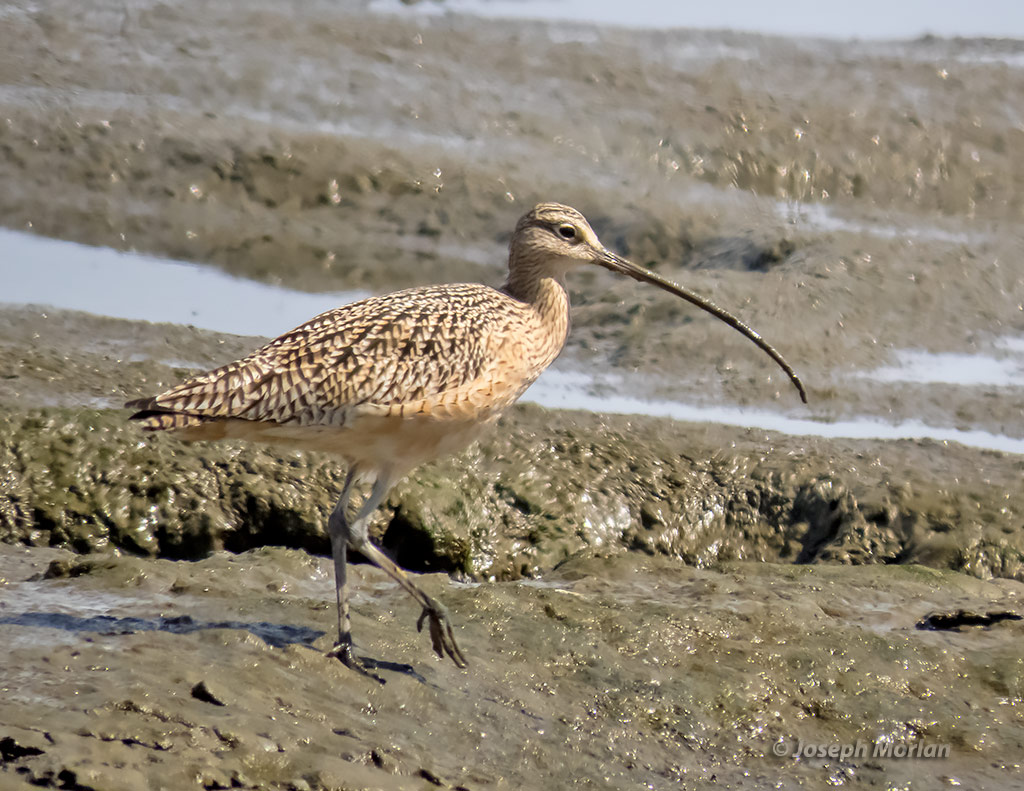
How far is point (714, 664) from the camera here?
5.10m

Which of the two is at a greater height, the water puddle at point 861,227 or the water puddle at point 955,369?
the water puddle at point 861,227

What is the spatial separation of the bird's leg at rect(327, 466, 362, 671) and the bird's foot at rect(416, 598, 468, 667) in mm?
272

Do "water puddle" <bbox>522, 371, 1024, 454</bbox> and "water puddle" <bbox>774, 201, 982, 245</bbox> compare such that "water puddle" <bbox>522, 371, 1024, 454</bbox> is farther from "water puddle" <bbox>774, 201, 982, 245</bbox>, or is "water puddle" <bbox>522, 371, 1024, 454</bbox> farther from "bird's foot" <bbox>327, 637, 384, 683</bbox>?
"bird's foot" <bbox>327, 637, 384, 683</bbox>

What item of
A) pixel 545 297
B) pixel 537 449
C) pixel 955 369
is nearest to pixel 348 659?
pixel 545 297

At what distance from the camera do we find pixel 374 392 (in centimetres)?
474

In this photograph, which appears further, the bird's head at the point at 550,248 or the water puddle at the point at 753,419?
the water puddle at the point at 753,419

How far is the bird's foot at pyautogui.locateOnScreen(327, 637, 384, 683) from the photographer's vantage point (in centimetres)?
450

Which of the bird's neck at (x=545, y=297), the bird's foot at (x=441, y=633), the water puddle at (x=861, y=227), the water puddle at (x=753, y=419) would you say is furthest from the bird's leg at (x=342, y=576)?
the water puddle at (x=861, y=227)

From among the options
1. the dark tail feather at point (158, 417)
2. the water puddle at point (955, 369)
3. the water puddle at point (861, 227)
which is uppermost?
the water puddle at point (861, 227)

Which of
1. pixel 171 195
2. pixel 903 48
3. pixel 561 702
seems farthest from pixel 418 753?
pixel 903 48

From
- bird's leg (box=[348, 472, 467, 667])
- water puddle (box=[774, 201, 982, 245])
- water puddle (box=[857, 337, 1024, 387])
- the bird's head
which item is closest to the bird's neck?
the bird's head

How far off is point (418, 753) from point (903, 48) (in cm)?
1259

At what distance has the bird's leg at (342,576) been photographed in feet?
14.9

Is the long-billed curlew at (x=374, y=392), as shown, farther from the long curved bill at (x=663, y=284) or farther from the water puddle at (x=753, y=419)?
the water puddle at (x=753, y=419)
